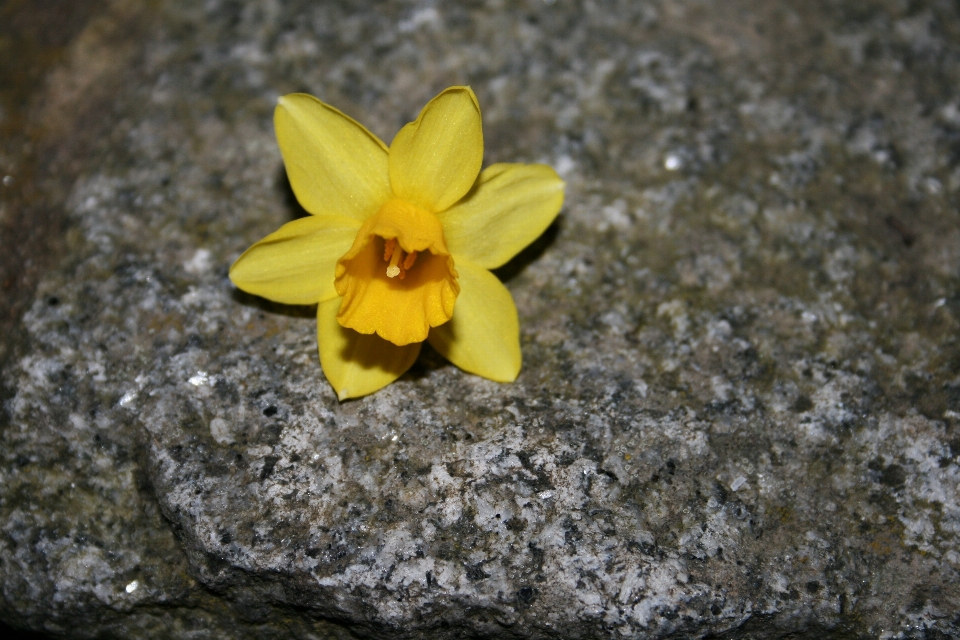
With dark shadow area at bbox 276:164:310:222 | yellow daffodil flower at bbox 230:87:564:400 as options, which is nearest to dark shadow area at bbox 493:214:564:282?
yellow daffodil flower at bbox 230:87:564:400

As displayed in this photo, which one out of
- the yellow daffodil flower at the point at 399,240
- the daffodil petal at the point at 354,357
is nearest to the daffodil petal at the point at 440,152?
the yellow daffodil flower at the point at 399,240

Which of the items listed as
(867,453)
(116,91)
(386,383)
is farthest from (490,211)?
(116,91)

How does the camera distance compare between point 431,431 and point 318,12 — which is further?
point 318,12

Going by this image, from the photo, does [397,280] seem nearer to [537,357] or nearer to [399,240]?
[399,240]

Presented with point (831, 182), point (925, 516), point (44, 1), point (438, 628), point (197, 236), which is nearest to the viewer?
point (438, 628)

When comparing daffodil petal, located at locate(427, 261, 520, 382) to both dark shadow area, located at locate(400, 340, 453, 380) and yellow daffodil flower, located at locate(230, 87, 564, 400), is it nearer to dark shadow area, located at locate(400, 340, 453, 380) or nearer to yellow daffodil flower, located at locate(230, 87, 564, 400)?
yellow daffodil flower, located at locate(230, 87, 564, 400)

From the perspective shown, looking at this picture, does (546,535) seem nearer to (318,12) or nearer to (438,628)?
(438,628)

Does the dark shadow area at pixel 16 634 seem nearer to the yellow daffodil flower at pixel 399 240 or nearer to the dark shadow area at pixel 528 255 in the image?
the yellow daffodil flower at pixel 399 240

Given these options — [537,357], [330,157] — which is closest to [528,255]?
[537,357]
